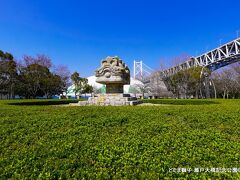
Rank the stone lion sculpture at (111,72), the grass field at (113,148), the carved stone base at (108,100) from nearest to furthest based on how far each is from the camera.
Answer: the grass field at (113,148) → the carved stone base at (108,100) → the stone lion sculpture at (111,72)

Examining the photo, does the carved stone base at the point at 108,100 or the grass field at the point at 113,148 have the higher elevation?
the carved stone base at the point at 108,100

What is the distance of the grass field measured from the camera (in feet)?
7.64

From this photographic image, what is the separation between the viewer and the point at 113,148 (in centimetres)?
292

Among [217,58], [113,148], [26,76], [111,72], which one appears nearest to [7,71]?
[26,76]

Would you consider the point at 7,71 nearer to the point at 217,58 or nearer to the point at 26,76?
the point at 26,76

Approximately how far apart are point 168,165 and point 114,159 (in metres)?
0.77

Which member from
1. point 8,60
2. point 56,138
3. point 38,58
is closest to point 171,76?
point 38,58

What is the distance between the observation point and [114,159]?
263 centimetres

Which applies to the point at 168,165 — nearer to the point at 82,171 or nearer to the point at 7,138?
the point at 82,171

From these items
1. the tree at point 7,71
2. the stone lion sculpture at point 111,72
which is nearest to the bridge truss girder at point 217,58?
the stone lion sculpture at point 111,72

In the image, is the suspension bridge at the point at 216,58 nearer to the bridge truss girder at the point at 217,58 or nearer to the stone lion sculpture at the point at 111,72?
the bridge truss girder at the point at 217,58

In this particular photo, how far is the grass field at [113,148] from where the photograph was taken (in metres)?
2.33

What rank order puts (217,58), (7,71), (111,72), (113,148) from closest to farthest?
(113,148) < (111,72) < (7,71) < (217,58)

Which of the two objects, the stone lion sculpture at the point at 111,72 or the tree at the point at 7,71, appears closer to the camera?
the stone lion sculpture at the point at 111,72
